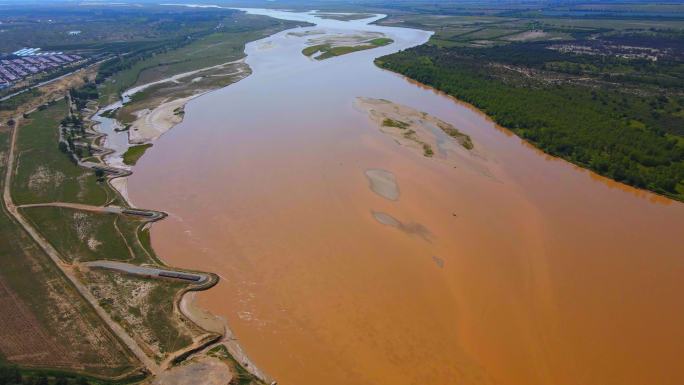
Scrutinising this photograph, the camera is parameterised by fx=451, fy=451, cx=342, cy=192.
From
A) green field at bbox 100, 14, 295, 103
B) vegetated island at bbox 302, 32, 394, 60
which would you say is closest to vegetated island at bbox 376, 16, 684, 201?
vegetated island at bbox 302, 32, 394, 60

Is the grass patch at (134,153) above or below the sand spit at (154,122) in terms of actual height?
below

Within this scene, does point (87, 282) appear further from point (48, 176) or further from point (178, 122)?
point (178, 122)

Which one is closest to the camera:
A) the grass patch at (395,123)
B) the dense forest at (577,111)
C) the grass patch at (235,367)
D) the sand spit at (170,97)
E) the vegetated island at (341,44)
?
the grass patch at (235,367)

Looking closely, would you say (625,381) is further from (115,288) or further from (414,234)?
Result: (115,288)

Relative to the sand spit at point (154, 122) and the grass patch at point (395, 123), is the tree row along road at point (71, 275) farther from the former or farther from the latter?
the grass patch at point (395, 123)

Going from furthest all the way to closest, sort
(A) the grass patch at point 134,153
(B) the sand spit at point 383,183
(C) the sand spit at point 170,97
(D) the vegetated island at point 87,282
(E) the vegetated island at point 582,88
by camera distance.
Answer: (C) the sand spit at point 170,97
(A) the grass patch at point 134,153
(E) the vegetated island at point 582,88
(B) the sand spit at point 383,183
(D) the vegetated island at point 87,282

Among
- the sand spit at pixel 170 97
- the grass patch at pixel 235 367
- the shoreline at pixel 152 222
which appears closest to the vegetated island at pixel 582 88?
the sand spit at pixel 170 97
